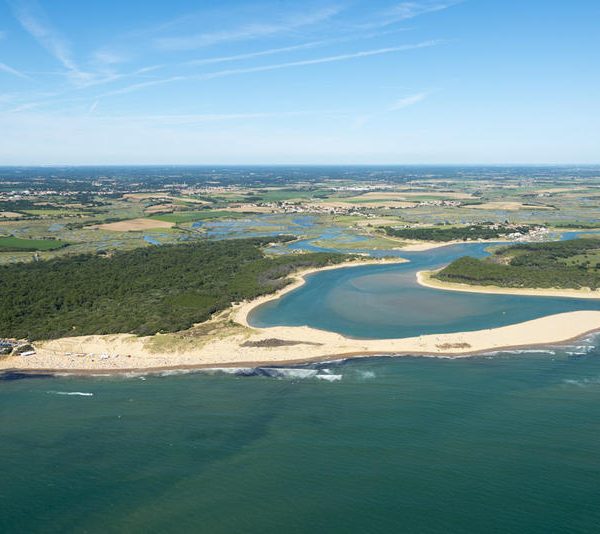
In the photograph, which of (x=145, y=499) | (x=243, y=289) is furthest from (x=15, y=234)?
(x=145, y=499)

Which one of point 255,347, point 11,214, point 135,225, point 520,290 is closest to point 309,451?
point 255,347

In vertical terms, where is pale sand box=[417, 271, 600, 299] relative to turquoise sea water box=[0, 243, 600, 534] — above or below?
above

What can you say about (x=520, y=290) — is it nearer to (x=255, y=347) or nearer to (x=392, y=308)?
(x=392, y=308)

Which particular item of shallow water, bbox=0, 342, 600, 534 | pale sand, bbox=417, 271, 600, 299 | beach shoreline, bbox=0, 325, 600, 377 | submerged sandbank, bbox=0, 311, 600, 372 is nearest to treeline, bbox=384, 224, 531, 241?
pale sand, bbox=417, 271, 600, 299

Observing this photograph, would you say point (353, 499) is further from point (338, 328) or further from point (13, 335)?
point (13, 335)

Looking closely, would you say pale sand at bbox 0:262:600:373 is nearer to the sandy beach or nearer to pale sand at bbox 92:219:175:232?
the sandy beach

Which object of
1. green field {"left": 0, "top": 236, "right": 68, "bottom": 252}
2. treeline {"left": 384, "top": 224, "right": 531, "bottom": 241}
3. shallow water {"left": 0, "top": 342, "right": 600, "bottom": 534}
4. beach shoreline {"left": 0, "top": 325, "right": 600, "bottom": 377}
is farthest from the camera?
treeline {"left": 384, "top": 224, "right": 531, "bottom": 241}

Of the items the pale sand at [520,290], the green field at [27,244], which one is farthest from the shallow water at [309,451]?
the green field at [27,244]
